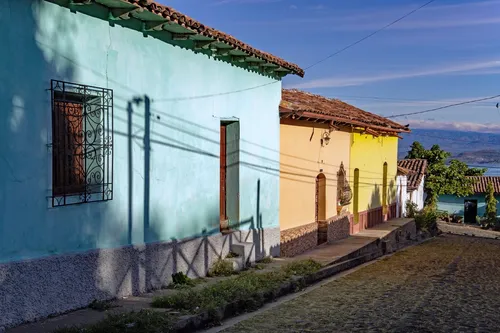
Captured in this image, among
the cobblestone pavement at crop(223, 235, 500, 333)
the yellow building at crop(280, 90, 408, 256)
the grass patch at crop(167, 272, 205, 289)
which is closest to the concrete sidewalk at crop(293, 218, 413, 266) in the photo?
the yellow building at crop(280, 90, 408, 256)

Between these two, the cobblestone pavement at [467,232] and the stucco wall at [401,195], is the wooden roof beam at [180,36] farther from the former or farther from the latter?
the cobblestone pavement at [467,232]

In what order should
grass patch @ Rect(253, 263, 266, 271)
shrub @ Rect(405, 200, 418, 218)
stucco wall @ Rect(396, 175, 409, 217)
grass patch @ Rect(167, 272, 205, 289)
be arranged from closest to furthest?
grass patch @ Rect(167, 272, 205, 289), grass patch @ Rect(253, 263, 266, 271), stucco wall @ Rect(396, 175, 409, 217), shrub @ Rect(405, 200, 418, 218)

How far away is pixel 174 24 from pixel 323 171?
8.56m

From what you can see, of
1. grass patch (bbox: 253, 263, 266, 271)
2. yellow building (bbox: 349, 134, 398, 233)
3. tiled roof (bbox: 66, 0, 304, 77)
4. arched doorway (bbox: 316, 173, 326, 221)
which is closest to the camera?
tiled roof (bbox: 66, 0, 304, 77)

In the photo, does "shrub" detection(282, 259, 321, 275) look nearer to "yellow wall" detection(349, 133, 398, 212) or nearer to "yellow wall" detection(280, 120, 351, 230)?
"yellow wall" detection(280, 120, 351, 230)

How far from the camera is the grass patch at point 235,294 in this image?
300 inches

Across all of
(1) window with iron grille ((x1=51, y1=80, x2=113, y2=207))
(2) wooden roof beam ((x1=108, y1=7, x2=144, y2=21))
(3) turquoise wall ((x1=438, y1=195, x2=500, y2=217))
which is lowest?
(3) turquoise wall ((x1=438, y1=195, x2=500, y2=217))

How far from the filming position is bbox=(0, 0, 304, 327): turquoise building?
646cm

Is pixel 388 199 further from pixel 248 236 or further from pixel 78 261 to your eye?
pixel 78 261

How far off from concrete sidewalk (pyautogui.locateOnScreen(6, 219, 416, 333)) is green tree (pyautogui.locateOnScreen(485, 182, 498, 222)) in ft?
49.4

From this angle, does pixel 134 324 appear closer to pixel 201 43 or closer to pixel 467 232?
pixel 201 43

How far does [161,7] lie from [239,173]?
168 inches

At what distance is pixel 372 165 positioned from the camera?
72.3 ft

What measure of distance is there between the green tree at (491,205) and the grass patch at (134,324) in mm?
35035
